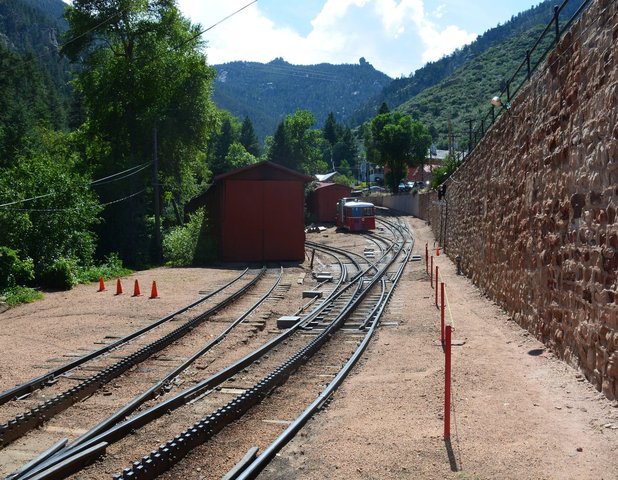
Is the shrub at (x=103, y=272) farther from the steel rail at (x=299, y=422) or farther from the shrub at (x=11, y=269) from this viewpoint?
the steel rail at (x=299, y=422)

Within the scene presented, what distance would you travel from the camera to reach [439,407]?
7652 millimetres

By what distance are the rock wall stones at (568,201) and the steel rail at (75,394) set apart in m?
6.72

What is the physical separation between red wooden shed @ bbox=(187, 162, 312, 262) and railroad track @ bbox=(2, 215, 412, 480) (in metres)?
17.5

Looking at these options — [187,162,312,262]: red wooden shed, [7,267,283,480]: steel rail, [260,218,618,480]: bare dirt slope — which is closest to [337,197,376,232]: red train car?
[187,162,312,262]: red wooden shed

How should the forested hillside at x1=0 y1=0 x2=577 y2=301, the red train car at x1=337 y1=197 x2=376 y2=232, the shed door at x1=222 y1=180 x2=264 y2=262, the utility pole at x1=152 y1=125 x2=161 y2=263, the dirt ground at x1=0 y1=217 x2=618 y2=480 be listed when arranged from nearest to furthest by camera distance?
the dirt ground at x1=0 y1=217 x2=618 y2=480
the forested hillside at x1=0 y1=0 x2=577 y2=301
the shed door at x1=222 y1=180 x2=264 y2=262
the utility pole at x1=152 y1=125 x2=161 y2=263
the red train car at x1=337 y1=197 x2=376 y2=232

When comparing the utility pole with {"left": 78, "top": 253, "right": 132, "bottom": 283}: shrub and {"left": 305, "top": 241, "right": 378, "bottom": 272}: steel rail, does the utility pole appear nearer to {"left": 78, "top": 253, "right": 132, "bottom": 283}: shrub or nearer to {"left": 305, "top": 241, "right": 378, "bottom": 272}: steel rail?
{"left": 78, "top": 253, "right": 132, "bottom": 283}: shrub

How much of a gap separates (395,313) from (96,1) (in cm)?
3067

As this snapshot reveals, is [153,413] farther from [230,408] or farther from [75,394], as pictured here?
[75,394]

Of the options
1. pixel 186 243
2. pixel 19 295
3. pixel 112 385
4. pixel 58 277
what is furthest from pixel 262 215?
pixel 112 385

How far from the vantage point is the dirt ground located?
5.79 metres

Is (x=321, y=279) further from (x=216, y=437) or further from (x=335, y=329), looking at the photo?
(x=216, y=437)

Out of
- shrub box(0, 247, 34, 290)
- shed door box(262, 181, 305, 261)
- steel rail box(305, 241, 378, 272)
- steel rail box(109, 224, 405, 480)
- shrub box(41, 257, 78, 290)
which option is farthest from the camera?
shed door box(262, 181, 305, 261)

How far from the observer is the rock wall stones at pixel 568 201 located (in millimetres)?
7203

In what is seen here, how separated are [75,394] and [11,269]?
12815mm
